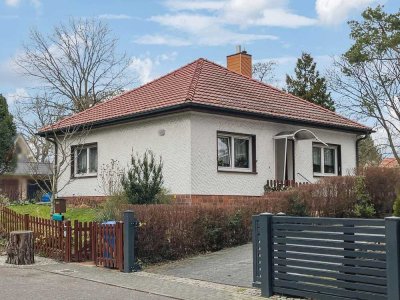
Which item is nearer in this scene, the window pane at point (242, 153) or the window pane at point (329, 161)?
the window pane at point (242, 153)

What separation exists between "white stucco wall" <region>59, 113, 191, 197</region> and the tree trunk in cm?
588

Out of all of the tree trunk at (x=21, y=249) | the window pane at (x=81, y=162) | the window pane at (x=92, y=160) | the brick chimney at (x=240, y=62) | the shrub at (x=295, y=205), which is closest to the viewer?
the tree trunk at (x=21, y=249)

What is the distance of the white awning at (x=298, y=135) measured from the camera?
19797 millimetres

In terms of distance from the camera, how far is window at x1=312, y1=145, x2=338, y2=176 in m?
22.1

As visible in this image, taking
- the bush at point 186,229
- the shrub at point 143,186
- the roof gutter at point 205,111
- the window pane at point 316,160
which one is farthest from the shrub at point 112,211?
the window pane at point 316,160

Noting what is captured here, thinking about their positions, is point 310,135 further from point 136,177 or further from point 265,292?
point 265,292

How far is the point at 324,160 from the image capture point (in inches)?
886

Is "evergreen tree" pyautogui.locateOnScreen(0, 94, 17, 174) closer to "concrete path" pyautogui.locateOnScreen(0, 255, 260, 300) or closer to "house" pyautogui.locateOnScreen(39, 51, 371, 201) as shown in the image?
"house" pyautogui.locateOnScreen(39, 51, 371, 201)

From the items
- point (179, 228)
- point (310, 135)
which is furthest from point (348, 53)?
point (179, 228)

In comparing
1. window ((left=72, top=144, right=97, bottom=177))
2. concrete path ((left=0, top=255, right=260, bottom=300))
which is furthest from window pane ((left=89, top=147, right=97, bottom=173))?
concrete path ((left=0, top=255, right=260, bottom=300))

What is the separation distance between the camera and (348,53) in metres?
36.4

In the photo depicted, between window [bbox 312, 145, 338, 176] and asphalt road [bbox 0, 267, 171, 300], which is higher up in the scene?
window [bbox 312, 145, 338, 176]

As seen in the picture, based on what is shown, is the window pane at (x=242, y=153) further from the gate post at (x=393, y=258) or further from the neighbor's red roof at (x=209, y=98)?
the gate post at (x=393, y=258)

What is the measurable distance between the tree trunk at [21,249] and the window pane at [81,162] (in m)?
9.59
